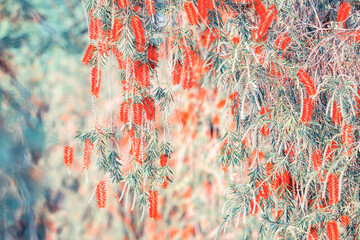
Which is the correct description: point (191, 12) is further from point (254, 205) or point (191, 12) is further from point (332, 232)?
point (332, 232)

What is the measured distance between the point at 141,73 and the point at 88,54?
19cm

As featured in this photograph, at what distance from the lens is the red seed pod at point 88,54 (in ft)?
3.93

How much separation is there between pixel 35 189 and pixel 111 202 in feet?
1.69

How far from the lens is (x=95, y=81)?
3.95 ft

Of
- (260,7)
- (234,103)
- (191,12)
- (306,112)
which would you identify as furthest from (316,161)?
(191,12)

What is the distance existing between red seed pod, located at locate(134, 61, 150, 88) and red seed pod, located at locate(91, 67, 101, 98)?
0.48 ft

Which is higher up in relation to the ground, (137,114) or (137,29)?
(137,29)

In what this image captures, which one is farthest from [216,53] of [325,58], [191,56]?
[325,58]

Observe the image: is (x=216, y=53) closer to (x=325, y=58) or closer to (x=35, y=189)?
(x=325, y=58)

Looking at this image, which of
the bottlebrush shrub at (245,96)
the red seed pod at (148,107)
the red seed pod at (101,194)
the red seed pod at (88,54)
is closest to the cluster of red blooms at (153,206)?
the bottlebrush shrub at (245,96)

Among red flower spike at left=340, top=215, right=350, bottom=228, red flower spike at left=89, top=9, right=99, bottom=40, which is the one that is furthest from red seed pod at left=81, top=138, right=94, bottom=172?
red flower spike at left=340, top=215, right=350, bottom=228

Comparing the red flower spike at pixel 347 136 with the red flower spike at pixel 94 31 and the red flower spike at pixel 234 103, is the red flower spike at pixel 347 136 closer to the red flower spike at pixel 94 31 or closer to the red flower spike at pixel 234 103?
the red flower spike at pixel 234 103

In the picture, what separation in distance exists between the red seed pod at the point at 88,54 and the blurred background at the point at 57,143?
5.36ft

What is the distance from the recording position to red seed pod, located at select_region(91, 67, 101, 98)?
1178 mm
